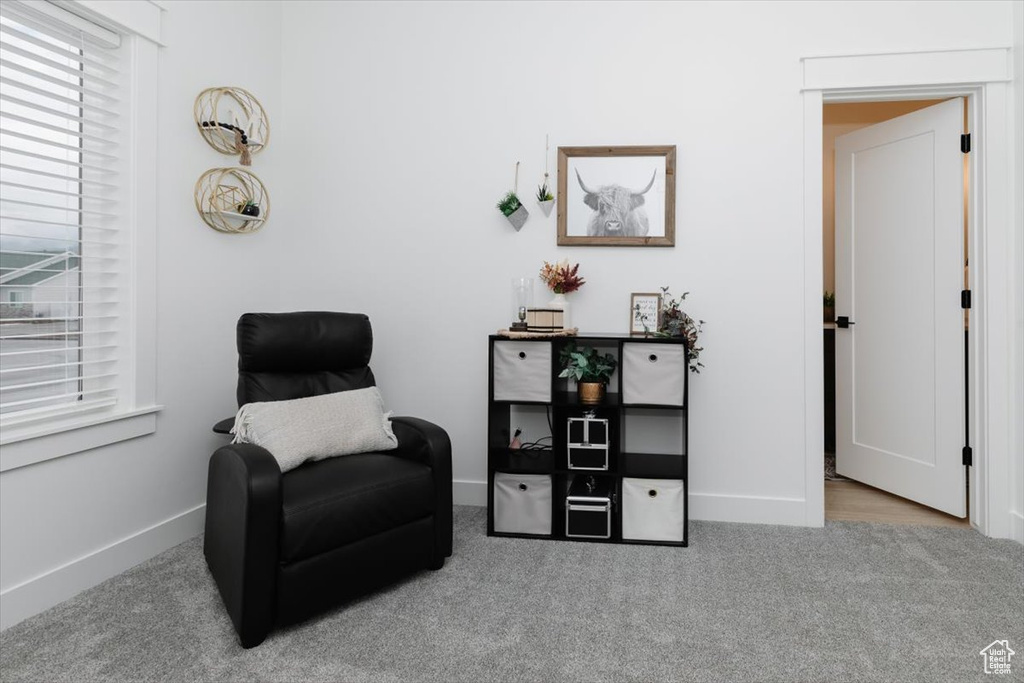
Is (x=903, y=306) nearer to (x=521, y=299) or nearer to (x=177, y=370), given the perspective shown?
(x=521, y=299)

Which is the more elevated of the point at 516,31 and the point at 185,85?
the point at 516,31

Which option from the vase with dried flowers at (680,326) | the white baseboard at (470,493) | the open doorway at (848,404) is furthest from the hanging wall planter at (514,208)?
the open doorway at (848,404)

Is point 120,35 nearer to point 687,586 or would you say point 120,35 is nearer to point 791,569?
point 687,586

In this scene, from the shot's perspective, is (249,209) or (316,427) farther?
(249,209)

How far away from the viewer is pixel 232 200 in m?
2.86

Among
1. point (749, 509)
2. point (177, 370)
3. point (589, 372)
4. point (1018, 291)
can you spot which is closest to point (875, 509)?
point (749, 509)

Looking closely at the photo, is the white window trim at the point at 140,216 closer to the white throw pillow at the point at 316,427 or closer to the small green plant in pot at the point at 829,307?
the white throw pillow at the point at 316,427

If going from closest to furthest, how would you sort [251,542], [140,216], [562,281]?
1. [251,542]
2. [140,216]
3. [562,281]

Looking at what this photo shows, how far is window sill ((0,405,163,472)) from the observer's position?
1.90m

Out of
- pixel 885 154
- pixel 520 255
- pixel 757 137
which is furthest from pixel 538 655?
pixel 885 154

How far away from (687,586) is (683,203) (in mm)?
1794

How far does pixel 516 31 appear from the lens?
9.98 feet

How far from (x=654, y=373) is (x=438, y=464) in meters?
1.04

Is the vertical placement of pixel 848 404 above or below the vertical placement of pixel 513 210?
below
